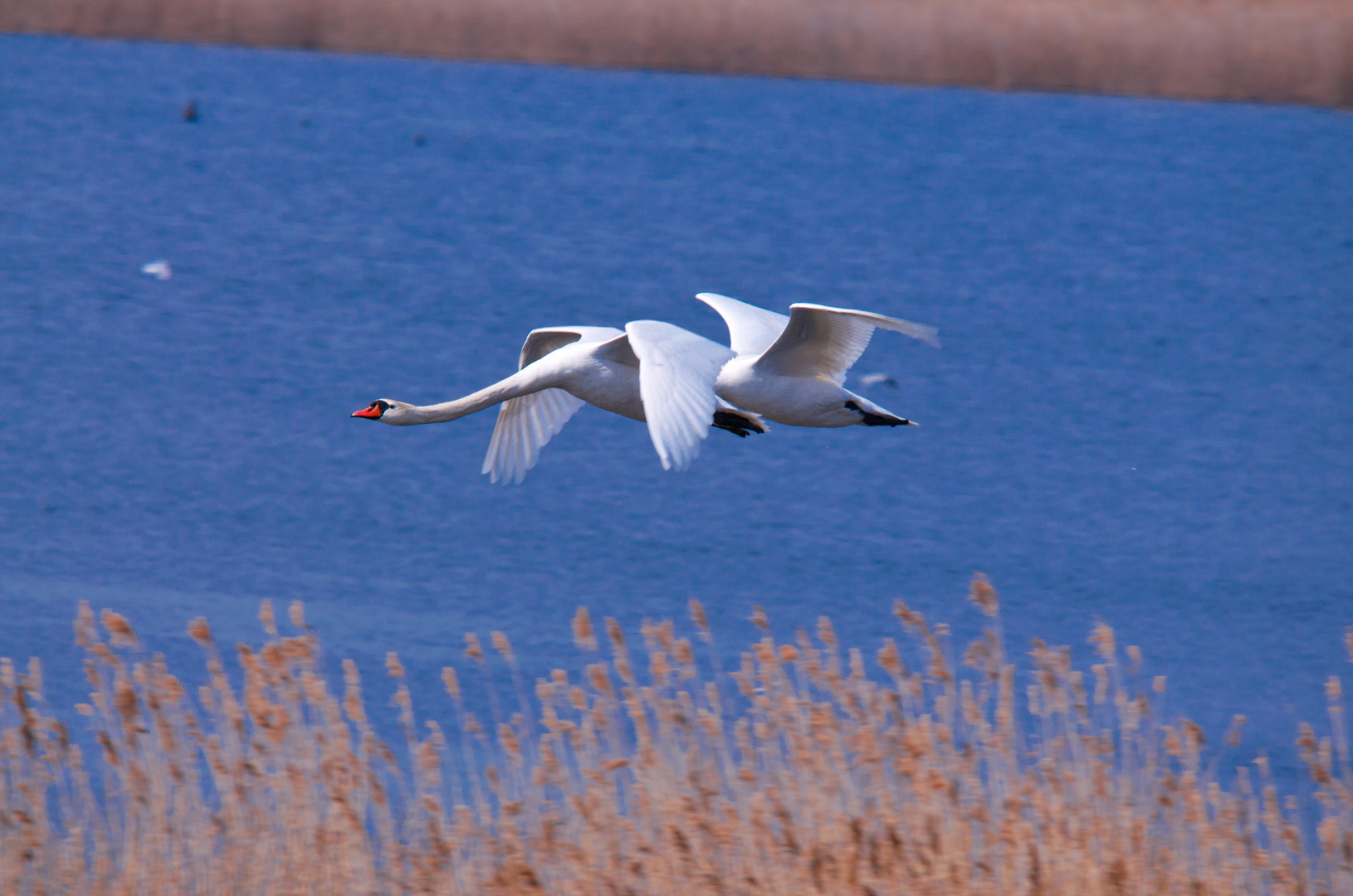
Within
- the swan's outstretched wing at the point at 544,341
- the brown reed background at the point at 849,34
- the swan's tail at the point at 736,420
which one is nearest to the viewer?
the swan's tail at the point at 736,420

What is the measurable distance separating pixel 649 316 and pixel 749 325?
7971 millimetres

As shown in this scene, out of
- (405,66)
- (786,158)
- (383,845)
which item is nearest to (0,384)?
(405,66)

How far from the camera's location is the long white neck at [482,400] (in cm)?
452

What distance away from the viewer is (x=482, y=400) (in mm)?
4551

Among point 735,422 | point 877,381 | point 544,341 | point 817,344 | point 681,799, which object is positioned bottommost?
point 681,799

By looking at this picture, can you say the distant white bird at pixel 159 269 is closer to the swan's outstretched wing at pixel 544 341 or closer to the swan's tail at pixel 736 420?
the swan's outstretched wing at pixel 544 341

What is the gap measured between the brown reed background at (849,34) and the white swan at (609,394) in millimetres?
11825

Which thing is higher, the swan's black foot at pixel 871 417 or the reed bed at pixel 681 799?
the swan's black foot at pixel 871 417

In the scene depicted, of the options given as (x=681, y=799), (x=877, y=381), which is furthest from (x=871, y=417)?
(x=877, y=381)

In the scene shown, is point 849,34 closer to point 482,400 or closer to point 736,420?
point 736,420

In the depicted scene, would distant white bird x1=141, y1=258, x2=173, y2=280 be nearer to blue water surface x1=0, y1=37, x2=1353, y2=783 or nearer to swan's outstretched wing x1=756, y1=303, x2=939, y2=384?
blue water surface x1=0, y1=37, x2=1353, y2=783

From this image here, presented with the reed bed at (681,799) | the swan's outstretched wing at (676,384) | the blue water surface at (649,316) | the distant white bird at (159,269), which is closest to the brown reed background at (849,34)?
the blue water surface at (649,316)

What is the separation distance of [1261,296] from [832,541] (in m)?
6.56

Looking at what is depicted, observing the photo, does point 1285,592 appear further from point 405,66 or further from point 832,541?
point 405,66
